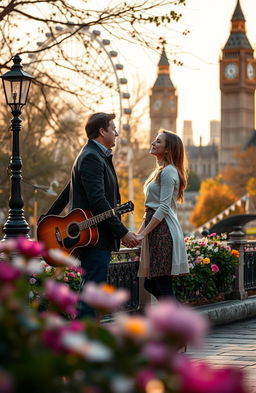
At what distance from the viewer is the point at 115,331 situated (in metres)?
2.46

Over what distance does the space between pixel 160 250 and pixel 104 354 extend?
548 cm

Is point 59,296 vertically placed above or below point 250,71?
below

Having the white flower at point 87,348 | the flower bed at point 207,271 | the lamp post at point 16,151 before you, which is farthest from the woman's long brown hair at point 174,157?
the white flower at point 87,348

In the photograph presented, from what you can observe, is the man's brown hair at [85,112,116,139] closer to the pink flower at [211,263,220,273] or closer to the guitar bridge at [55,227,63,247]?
the guitar bridge at [55,227,63,247]

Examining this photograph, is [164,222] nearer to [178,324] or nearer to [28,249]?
[28,249]

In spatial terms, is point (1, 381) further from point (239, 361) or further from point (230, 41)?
point (230, 41)

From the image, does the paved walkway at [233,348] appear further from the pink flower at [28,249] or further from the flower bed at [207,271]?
the pink flower at [28,249]

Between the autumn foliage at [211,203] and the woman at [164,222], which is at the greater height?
the autumn foliage at [211,203]

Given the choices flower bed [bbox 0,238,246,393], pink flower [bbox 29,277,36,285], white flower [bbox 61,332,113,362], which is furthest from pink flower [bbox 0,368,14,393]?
pink flower [bbox 29,277,36,285]

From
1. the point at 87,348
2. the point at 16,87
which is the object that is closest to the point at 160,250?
the point at 16,87

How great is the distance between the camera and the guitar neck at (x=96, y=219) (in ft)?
21.7

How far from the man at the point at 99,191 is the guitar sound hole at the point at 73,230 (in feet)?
0.32

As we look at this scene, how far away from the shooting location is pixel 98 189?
6672mm

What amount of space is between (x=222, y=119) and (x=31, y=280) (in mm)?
177506
